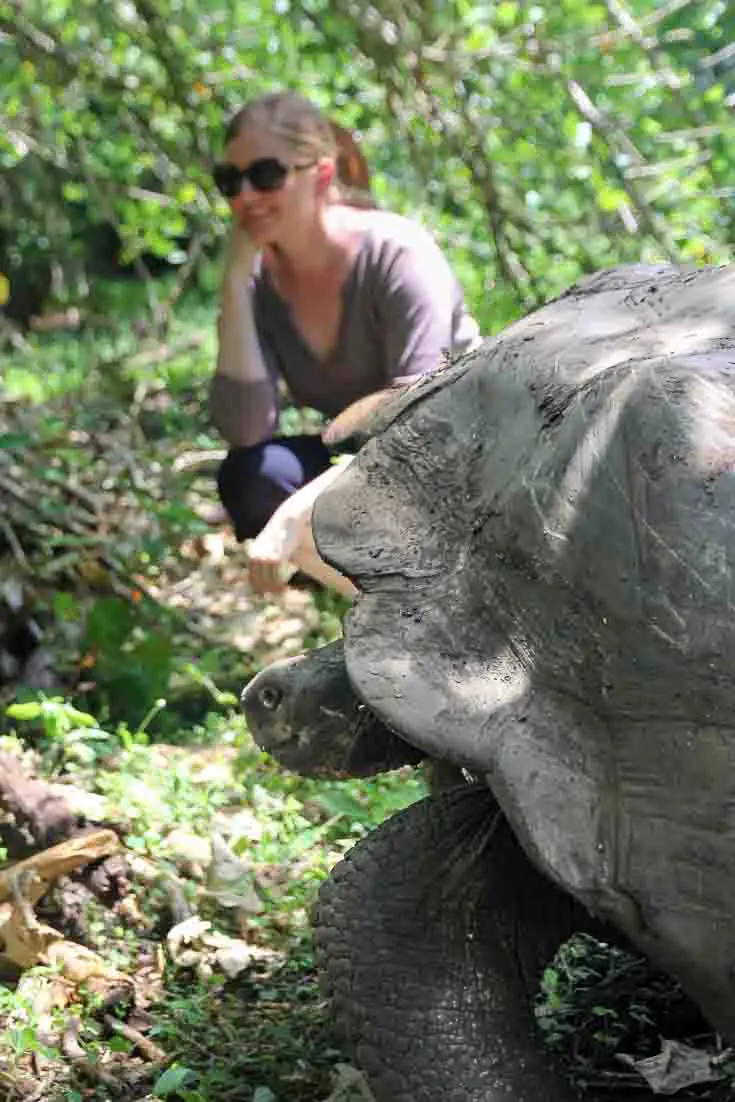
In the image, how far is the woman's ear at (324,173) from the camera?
3512 mm

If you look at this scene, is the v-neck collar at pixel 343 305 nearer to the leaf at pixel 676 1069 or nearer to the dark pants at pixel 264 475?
the dark pants at pixel 264 475

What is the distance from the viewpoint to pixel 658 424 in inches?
66.6

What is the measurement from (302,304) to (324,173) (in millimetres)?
330

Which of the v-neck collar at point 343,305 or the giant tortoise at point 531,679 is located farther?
the v-neck collar at point 343,305

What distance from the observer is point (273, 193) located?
346cm

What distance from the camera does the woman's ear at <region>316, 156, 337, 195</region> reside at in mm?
3512

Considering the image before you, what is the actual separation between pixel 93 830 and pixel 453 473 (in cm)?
122

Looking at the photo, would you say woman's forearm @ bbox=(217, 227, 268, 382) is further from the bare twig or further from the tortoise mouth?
the bare twig

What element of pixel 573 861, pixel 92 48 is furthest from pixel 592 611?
pixel 92 48

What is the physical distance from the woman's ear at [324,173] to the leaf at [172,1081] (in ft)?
6.91

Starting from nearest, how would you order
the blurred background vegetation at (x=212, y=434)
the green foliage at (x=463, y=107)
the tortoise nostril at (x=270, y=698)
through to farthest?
the tortoise nostril at (x=270, y=698) → the blurred background vegetation at (x=212, y=434) → the green foliage at (x=463, y=107)

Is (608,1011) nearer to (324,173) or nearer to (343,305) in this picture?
(343,305)

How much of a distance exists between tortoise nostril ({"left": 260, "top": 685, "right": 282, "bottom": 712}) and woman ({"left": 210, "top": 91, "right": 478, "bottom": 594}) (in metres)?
0.88

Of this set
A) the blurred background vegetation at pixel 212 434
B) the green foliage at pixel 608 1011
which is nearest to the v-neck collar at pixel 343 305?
the blurred background vegetation at pixel 212 434
